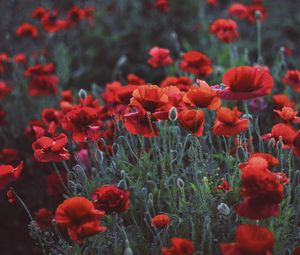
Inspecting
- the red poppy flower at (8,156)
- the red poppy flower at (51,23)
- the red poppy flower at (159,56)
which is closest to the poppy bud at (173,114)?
the red poppy flower at (159,56)

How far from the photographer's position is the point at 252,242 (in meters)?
1.34

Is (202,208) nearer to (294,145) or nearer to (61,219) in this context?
(294,145)

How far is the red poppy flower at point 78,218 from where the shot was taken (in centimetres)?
150

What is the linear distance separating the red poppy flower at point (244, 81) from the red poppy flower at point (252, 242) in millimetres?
550

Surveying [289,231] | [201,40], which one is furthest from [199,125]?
[201,40]

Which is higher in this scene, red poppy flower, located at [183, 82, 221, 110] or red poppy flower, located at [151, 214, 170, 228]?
red poppy flower, located at [183, 82, 221, 110]

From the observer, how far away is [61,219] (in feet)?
4.97

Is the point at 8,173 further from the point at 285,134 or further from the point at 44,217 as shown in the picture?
the point at 285,134

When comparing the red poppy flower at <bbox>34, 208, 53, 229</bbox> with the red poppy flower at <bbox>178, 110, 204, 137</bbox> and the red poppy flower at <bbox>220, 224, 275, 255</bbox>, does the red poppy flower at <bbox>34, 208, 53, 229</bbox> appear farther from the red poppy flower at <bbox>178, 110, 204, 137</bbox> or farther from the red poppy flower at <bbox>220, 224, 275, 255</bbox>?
the red poppy flower at <bbox>220, 224, 275, 255</bbox>

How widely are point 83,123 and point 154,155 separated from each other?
34 centimetres

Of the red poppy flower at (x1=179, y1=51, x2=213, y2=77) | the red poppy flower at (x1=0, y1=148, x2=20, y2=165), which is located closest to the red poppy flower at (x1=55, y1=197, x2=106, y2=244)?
the red poppy flower at (x1=179, y1=51, x2=213, y2=77)

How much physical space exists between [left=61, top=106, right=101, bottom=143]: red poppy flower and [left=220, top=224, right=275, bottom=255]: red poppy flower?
0.82m

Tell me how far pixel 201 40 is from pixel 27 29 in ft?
4.86

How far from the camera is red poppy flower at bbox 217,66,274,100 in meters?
1.78
